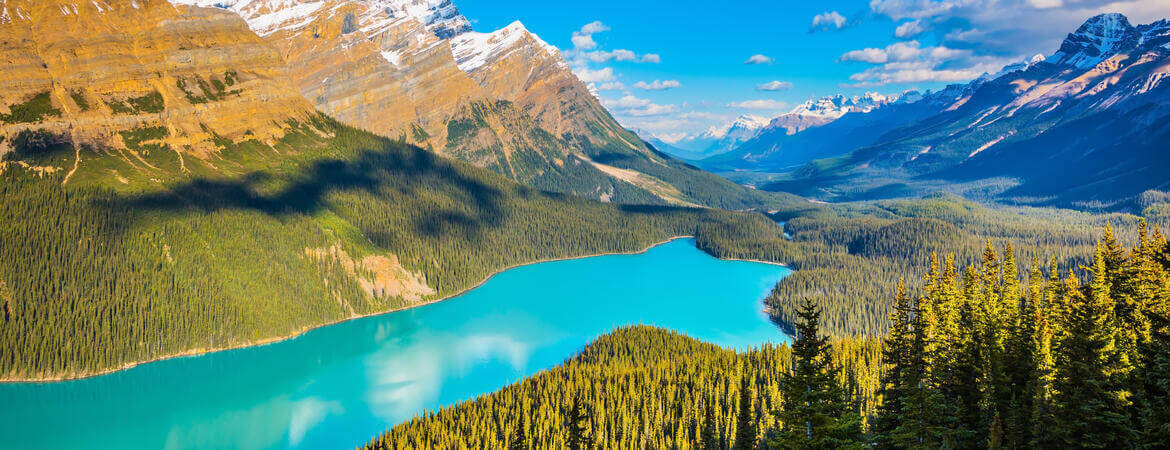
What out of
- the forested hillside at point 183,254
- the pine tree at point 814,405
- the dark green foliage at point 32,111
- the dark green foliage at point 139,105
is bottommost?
the pine tree at point 814,405

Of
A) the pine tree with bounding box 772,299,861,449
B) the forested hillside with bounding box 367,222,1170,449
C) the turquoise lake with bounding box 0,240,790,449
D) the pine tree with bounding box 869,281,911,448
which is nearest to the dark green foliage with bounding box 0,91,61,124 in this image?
the turquoise lake with bounding box 0,240,790,449

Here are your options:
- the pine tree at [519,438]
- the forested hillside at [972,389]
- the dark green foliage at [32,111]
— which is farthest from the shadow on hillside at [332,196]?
the pine tree at [519,438]

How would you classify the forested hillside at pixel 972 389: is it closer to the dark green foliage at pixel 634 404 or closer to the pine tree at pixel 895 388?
the pine tree at pixel 895 388

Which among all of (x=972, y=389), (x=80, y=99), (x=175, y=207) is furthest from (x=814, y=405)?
(x=80, y=99)

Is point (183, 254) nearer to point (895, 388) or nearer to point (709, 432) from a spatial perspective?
point (709, 432)

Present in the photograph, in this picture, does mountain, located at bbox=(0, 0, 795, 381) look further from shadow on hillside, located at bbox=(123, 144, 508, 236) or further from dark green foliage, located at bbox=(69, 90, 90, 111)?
shadow on hillside, located at bbox=(123, 144, 508, 236)

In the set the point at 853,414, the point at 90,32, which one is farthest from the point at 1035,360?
the point at 90,32
